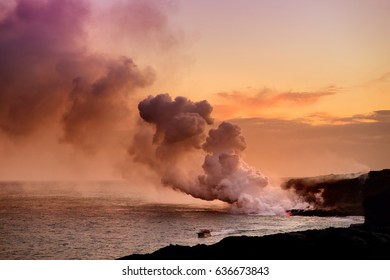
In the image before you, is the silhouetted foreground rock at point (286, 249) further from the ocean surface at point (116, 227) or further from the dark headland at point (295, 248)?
the ocean surface at point (116, 227)

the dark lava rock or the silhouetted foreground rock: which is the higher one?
the dark lava rock

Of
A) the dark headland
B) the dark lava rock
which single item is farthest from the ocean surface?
the dark headland

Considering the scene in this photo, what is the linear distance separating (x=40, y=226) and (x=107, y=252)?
1388 centimetres

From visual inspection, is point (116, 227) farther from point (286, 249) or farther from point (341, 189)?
point (286, 249)

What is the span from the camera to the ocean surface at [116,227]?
34906mm

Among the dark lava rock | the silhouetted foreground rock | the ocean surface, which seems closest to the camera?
the silhouetted foreground rock

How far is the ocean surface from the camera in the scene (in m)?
34.9

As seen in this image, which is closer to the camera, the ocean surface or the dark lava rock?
the ocean surface

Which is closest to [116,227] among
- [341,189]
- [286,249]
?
[341,189]

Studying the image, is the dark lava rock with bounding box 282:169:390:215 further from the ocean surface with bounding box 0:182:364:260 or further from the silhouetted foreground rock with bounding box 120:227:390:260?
the silhouetted foreground rock with bounding box 120:227:390:260

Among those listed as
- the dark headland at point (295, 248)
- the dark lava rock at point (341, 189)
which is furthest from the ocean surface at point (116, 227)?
the dark headland at point (295, 248)

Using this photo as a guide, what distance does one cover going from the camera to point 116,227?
44531 millimetres
